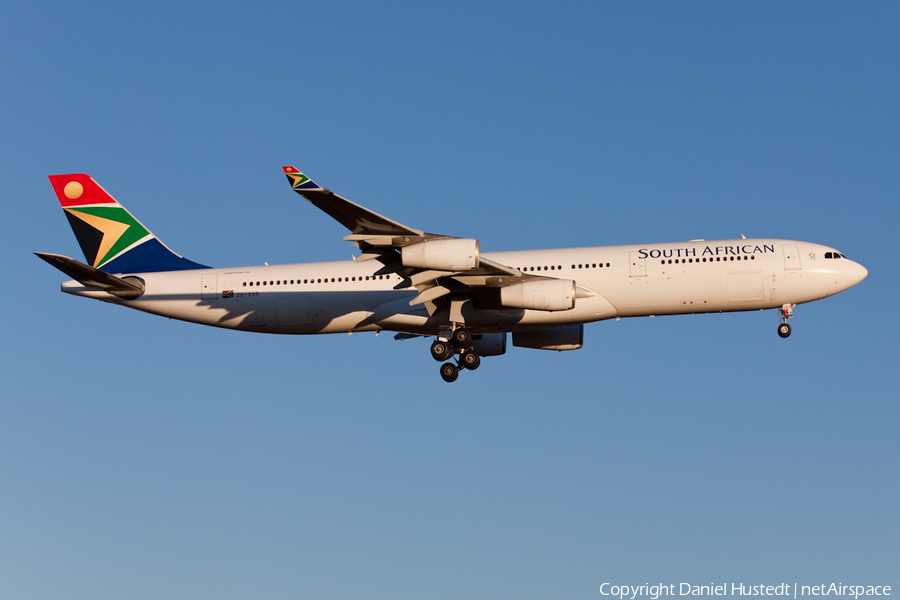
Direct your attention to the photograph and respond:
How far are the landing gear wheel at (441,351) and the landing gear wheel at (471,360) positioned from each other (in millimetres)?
1170

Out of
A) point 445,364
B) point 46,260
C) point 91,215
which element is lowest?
point 445,364

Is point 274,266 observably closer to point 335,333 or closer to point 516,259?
point 335,333

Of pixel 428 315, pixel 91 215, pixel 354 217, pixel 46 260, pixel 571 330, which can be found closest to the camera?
pixel 354 217

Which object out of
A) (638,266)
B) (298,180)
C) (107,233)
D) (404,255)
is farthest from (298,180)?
(107,233)

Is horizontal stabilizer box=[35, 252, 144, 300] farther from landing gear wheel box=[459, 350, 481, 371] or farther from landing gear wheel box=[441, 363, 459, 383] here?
landing gear wheel box=[459, 350, 481, 371]

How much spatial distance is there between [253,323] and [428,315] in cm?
706

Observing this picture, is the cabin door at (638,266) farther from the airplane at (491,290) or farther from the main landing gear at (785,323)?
the main landing gear at (785,323)

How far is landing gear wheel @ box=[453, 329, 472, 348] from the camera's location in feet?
118

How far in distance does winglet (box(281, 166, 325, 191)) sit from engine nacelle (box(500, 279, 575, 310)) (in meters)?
8.55

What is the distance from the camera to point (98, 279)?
37344mm

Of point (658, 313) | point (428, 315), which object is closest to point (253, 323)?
point (428, 315)

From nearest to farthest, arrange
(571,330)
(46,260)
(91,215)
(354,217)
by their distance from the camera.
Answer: (354,217), (46,260), (571,330), (91,215)

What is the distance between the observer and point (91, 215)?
41.8 meters

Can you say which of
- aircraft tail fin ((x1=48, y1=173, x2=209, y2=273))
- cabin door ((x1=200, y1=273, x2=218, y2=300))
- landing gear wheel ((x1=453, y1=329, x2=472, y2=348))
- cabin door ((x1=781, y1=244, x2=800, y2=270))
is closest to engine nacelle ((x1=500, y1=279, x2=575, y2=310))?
landing gear wheel ((x1=453, y1=329, x2=472, y2=348))
